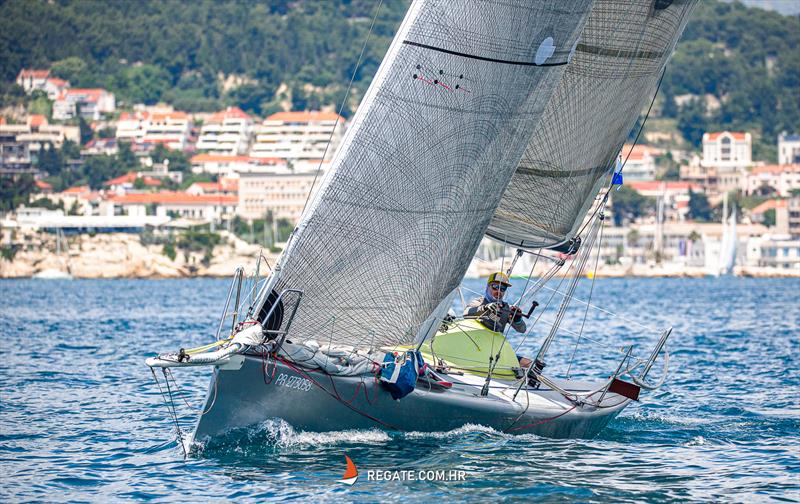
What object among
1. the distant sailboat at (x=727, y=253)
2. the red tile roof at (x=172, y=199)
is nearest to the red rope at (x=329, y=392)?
the distant sailboat at (x=727, y=253)

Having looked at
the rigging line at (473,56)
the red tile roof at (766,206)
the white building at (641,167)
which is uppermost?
the white building at (641,167)

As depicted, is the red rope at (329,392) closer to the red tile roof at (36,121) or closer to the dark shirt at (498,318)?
the dark shirt at (498,318)

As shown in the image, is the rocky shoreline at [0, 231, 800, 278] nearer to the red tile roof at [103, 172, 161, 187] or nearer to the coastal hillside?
the red tile roof at [103, 172, 161, 187]

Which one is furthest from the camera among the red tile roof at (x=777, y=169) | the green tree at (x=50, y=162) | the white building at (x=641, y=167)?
the white building at (x=641, y=167)

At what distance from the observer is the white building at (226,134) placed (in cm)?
15875

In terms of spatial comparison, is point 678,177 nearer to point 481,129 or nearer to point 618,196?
point 618,196

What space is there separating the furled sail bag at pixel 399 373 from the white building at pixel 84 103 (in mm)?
155233

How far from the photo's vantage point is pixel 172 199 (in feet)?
392

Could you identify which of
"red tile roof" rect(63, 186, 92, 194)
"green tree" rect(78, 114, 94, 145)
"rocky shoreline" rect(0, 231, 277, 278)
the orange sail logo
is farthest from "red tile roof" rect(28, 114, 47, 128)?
the orange sail logo

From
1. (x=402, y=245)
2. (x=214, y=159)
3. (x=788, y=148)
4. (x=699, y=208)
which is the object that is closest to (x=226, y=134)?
(x=214, y=159)

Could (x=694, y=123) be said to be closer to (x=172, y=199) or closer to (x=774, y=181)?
(x=774, y=181)

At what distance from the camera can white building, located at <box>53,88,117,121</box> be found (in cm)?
16300

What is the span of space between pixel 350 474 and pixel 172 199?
366 ft

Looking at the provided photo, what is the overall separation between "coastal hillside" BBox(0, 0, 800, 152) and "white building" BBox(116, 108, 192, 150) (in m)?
17.1
